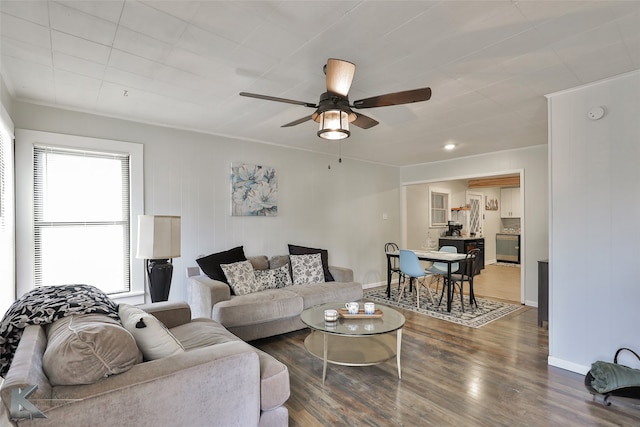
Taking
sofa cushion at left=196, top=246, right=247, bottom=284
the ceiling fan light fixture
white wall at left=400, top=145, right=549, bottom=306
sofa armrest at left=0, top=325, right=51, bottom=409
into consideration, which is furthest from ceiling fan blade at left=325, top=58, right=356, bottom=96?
white wall at left=400, top=145, right=549, bottom=306

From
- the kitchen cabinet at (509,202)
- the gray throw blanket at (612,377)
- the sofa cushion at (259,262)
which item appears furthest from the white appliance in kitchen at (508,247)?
the sofa cushion at (259,262)

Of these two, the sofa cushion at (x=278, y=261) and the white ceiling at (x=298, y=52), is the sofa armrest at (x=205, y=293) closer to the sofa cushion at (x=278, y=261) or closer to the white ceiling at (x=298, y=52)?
the sofa cushion at (x=278, y=261)

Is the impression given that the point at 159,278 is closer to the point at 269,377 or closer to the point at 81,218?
the point at 81,218

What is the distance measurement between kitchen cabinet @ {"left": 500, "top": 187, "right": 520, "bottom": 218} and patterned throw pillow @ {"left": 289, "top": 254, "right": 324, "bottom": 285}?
7.73 meters

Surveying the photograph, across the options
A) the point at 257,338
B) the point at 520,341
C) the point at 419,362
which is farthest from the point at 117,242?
the point at 520,341

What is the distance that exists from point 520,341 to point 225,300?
3.22 m

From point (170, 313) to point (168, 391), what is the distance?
4.65 feet

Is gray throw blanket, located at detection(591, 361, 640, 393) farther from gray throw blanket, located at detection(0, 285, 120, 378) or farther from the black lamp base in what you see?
the black lamp base

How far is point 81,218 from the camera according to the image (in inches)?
131

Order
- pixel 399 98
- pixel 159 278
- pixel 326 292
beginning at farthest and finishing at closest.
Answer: pixel 326 292, pixel 159 278, pixel 399 98

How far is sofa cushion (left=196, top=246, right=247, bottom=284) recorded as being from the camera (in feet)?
12.2

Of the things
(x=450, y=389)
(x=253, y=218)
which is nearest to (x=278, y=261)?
(x=253, y=218)

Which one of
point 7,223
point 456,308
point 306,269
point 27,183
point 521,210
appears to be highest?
point 27,183

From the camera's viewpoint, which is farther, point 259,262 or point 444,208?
point 444,208
